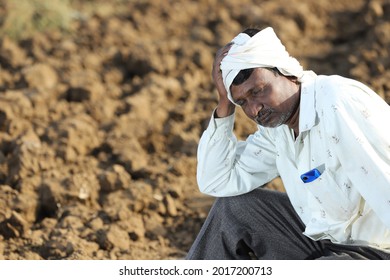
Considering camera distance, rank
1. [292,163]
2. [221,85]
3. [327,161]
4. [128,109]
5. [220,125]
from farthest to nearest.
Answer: [128,109] < [220,125] < [221,85] < [292,163] < [327,161]

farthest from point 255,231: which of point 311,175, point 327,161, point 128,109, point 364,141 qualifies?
point 128,109

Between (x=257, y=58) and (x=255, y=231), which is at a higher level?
(x=257, y=58)

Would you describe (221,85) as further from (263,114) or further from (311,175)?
(311,175)

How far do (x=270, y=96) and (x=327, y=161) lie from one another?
379 mm

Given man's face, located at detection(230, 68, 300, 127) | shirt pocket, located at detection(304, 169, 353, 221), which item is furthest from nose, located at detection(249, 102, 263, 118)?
shirt pocket, located at detection(304, 169, 353, 221)

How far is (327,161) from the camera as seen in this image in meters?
3.69

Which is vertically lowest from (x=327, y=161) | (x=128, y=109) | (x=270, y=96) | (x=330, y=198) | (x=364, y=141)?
(x=128, y=109)

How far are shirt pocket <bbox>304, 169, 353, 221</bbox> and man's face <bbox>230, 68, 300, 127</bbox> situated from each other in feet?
1.04

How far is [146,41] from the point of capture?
26.9ft

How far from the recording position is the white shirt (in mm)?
3482

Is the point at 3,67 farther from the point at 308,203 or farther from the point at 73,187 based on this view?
the point at 308,203

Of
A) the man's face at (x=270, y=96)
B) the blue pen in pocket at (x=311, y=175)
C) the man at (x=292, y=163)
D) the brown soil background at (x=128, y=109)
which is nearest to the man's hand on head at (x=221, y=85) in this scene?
the man at (x=292, y=163)
